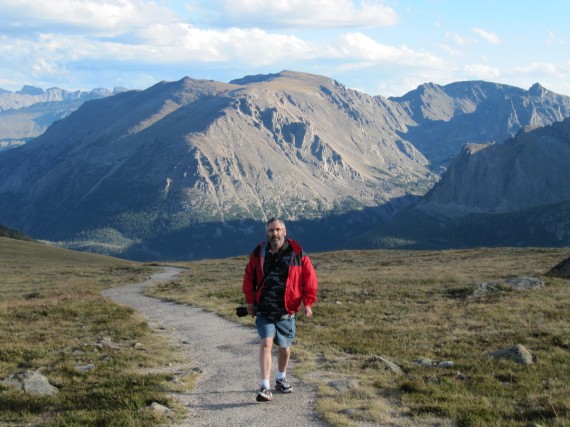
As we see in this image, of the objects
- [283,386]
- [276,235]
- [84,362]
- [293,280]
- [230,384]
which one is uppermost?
[276,235]

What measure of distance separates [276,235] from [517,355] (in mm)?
9205

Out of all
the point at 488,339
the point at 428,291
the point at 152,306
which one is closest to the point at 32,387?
the point at 488,339

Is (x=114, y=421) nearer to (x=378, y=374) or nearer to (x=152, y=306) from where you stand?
(x=378, y=374)

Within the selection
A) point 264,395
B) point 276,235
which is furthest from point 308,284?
point 264,395

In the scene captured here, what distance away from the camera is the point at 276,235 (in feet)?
45.2

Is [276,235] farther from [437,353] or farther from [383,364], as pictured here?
[437,353]

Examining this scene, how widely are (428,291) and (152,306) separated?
18.2 metres

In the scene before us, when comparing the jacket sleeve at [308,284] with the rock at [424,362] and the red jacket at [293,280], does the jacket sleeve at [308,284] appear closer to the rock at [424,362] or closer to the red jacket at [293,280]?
the red jacket at [293,280]

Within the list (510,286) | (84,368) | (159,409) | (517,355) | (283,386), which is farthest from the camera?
(510,286)

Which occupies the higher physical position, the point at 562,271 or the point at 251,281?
the point at 251,281

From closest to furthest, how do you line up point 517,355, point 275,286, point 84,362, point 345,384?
point 275,286 → point 345,384 → point 517,355 → point 84,362

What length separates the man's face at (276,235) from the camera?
13797 mm

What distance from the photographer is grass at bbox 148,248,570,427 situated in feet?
42.1

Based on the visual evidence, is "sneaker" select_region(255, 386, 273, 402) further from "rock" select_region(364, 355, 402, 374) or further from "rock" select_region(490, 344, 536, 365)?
"rock" select_region(490, 344, 536, 365)
